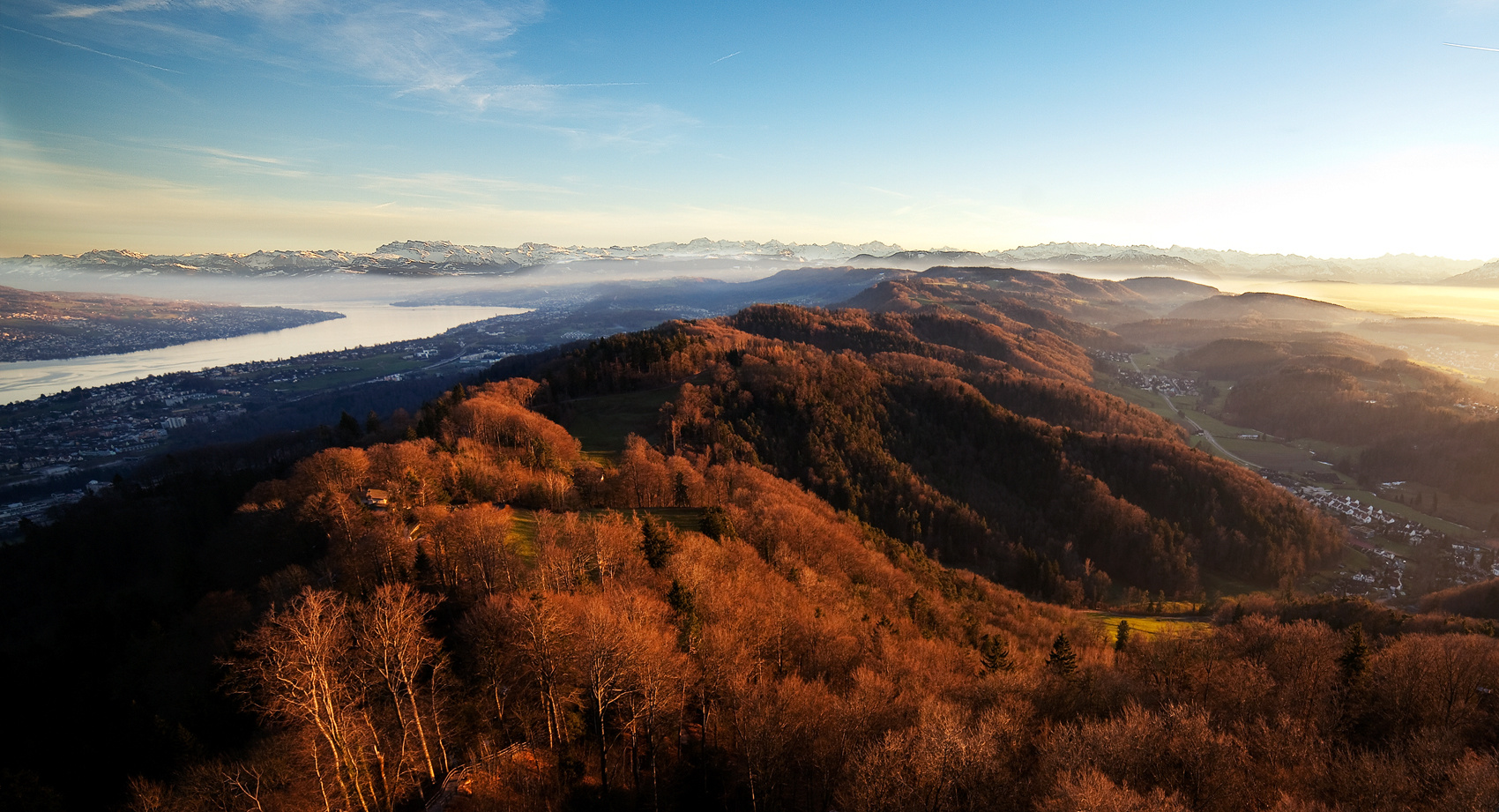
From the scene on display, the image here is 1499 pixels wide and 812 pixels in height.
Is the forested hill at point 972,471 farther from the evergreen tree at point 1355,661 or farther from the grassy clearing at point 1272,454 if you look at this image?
the grassy clearing at point 1272,454

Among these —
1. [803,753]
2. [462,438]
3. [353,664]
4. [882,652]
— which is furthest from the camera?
[462,438]

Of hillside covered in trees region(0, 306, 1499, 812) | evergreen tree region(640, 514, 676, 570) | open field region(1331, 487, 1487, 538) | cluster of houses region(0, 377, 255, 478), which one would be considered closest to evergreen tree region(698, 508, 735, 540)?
hillside covered in trees region(0, 306, 1499, 812)

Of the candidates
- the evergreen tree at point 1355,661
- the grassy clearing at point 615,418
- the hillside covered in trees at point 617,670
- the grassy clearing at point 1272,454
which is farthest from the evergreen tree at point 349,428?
the grassy clearing at point 1272,454

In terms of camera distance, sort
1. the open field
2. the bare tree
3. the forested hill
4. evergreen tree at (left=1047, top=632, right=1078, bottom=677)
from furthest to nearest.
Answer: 1. the open field
2. the forested hill
3. evergreen tree at (left=1047, top=632, right=1078, bottom=677)
4. the bare tree

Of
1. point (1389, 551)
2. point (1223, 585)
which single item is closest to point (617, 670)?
point (1223, 585)

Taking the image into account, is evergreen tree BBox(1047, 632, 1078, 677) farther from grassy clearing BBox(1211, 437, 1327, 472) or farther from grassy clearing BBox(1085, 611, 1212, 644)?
grassy clearing BBox(1211, 437, 1327, 472)

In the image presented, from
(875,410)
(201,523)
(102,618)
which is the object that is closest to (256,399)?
(201,523)

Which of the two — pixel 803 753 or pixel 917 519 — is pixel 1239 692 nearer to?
pixel 803 753
